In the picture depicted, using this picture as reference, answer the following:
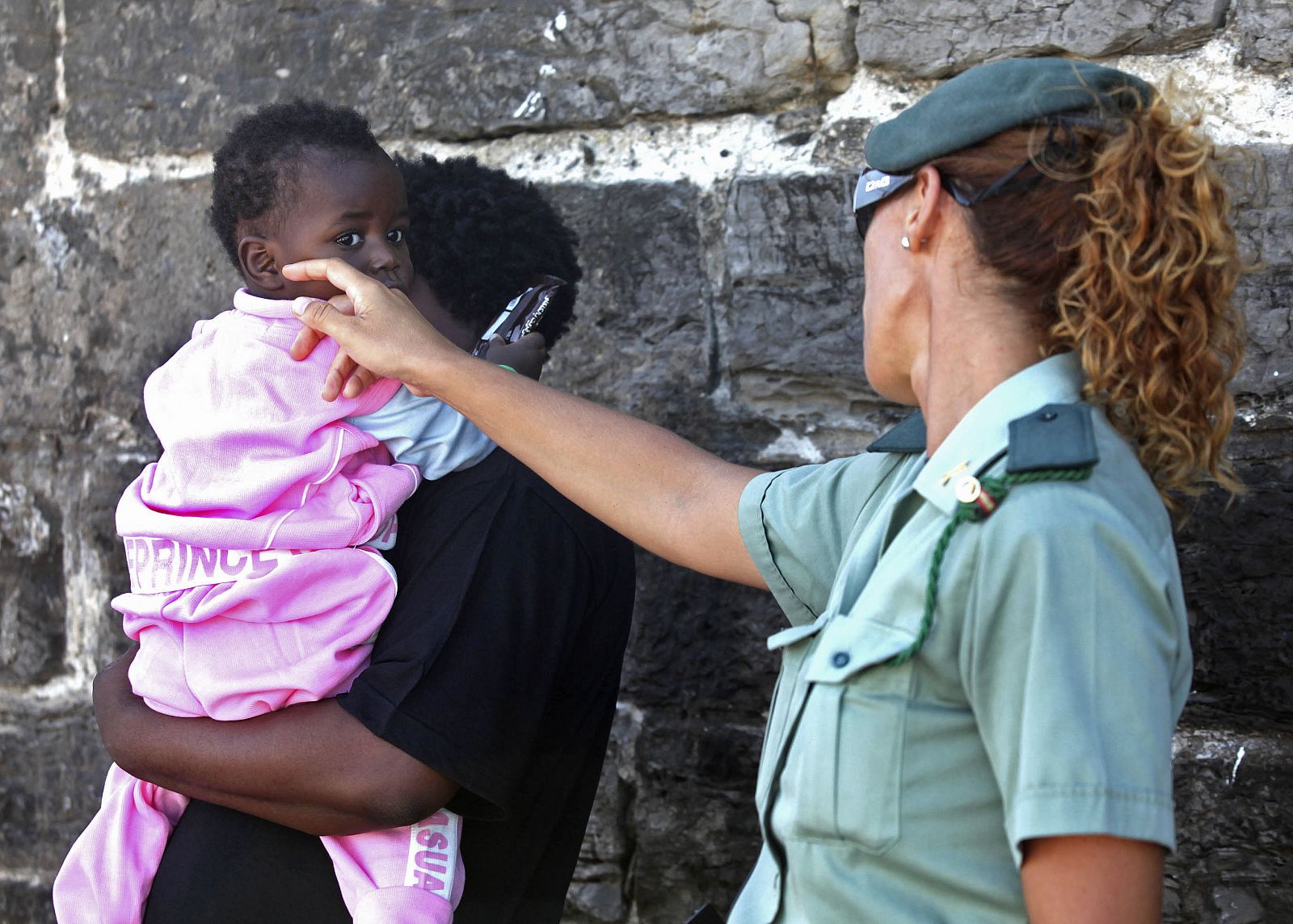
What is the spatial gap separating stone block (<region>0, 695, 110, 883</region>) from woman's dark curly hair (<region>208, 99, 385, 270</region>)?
4.40 ft

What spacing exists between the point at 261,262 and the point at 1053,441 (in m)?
1.19

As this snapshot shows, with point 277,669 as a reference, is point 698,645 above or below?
below

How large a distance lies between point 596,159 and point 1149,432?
131cm

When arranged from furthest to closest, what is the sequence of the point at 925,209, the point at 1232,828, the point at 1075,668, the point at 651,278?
the point at 651,278 → the point at 1232,828 → the point at 925,209 → the point at 1075,668

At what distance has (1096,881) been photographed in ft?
3.43

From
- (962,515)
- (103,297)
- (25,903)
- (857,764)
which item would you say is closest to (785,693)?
(857,764)

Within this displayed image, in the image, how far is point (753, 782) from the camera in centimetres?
220

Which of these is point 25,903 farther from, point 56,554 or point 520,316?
point 520,316

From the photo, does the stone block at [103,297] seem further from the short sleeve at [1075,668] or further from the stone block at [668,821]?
the short sleeve at [1075,668]

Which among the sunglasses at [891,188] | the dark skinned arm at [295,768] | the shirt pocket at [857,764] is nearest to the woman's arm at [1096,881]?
the shirt pocket at [857,764]

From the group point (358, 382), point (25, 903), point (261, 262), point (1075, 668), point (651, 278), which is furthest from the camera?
point (25, 903)

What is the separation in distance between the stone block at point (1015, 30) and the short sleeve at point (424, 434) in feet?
3.13

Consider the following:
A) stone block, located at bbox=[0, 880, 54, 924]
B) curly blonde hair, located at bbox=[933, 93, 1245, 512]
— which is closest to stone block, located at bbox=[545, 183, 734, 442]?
curly blonde hair, located at bbox=[933, 93, 1245, 512]

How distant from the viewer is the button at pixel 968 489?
1.14m
